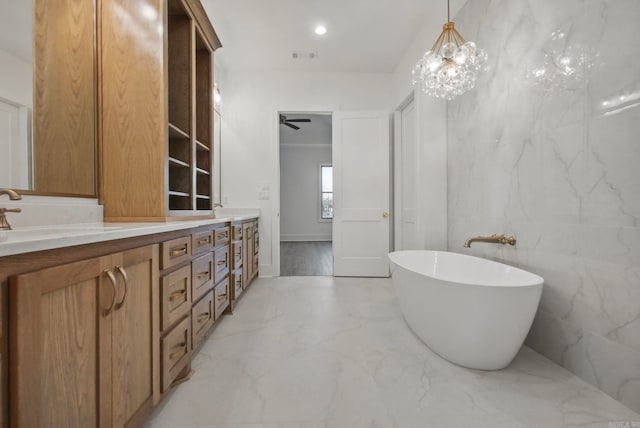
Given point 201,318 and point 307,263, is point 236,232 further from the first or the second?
point 307,263

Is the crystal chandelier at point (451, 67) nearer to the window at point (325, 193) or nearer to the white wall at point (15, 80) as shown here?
the white wall at point (15, 80)

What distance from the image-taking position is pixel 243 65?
3.56 metres

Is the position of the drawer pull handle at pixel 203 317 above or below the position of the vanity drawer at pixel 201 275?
below

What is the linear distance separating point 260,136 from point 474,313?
124 inches

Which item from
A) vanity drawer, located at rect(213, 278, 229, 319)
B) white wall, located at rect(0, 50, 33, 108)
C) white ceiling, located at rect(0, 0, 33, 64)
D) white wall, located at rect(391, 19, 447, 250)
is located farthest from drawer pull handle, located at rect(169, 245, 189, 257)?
white wall, located at rect(391, 19, 447, 250)

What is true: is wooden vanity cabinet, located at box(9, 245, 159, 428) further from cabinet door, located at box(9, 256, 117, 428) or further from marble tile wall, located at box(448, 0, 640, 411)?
marble tile wall, located at box(448, 0, 640, 411)

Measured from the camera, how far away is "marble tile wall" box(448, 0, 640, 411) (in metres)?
1.24

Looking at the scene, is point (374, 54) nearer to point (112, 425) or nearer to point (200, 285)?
point (200, 285)

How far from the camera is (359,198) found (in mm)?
3664

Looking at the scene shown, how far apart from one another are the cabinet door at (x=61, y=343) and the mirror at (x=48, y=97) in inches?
28.0

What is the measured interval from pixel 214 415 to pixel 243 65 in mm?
3685

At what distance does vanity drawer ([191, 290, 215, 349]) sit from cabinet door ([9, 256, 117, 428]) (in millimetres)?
701

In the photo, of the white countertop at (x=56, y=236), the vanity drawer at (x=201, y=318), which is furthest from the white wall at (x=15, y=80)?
the vanity drawer at (x=201, y=318)

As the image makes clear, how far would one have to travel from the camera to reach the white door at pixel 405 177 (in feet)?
10.7
